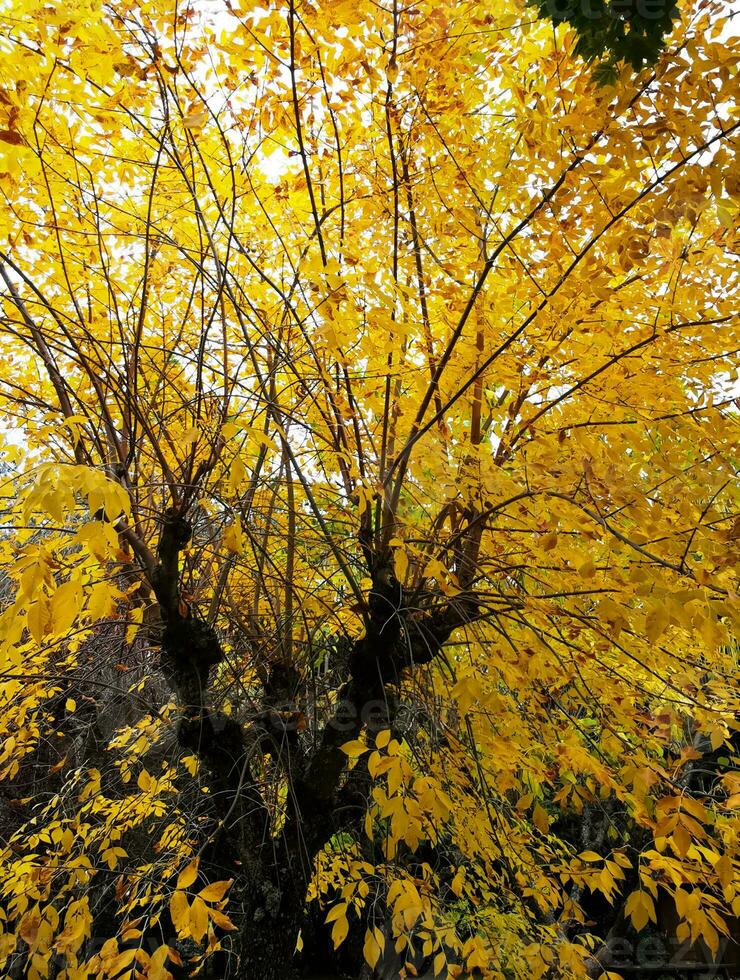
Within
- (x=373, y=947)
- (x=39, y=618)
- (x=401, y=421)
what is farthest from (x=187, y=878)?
(x=401, y=421)

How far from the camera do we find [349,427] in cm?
281

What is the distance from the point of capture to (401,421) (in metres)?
2.88

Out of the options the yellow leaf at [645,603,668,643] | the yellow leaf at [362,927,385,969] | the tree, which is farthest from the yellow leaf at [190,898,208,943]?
the yellow leaf at [645,603,668,643]

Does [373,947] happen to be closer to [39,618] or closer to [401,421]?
[39,618]

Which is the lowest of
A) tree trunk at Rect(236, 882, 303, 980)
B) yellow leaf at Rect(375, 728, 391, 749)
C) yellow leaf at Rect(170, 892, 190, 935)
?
tree trunk at Rect(236, 882, 303, 980)

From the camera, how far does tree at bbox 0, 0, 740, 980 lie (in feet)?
6.08

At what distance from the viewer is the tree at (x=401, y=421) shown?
185cm

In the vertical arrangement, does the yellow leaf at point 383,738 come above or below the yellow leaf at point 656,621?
below

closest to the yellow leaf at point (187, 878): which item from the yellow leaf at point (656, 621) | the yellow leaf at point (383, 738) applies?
the yellow leaf at point (383, 738)

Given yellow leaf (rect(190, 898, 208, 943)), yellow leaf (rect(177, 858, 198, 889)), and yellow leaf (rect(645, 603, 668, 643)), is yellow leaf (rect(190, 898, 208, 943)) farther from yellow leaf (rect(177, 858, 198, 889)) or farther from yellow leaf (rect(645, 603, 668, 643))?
yellow leaf (rect(645, 603, 668, 643))

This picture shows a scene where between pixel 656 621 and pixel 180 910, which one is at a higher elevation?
pixel 656 621

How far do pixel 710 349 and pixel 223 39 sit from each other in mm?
2225

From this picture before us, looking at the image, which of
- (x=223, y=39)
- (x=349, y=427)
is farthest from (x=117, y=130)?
(x=349, y=427)

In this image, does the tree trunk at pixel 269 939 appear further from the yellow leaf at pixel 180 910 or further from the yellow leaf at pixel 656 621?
the yellow leaf at pixel 656 621
